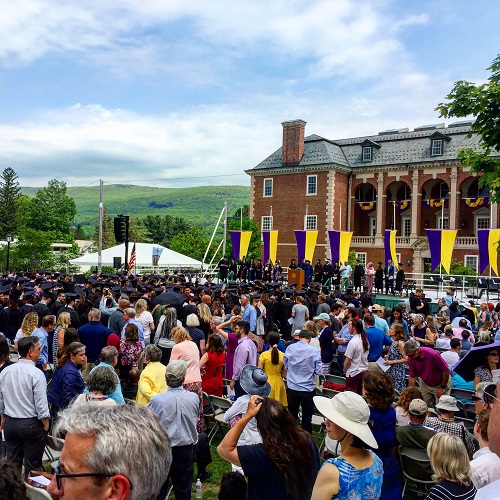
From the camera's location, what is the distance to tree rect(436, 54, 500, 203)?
9.14 meters

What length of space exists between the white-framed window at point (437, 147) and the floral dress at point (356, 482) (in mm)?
42648

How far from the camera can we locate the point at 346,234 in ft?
91.2

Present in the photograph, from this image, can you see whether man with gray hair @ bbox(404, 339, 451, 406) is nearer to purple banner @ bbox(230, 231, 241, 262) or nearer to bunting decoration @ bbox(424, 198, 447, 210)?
purple banner @ bbox(230, 231, 241, 262)

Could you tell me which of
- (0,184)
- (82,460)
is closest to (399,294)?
(82,460)

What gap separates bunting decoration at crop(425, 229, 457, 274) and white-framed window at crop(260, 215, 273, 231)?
2485 centimetres

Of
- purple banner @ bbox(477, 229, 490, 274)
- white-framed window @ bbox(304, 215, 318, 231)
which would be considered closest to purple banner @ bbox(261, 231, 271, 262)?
purple banner @ bbox(477, 229, 490, 274)

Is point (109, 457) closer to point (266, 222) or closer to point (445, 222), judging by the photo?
point (445, 222)

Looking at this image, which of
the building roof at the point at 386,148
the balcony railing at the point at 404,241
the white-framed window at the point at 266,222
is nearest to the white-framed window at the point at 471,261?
the balcony railing at the point at 404,241

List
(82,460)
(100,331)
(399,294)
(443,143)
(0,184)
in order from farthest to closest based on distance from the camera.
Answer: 1. (0,184)
2. (443,143)
3. (399,294)
4. (100,331)
5. (82,460)

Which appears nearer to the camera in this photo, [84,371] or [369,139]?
[84,371]

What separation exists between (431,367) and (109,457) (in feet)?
21.1

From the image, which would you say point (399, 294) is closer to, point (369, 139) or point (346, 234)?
point (346, 234)

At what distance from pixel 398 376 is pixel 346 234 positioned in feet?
64.5

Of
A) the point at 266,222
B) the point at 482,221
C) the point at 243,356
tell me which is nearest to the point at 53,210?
the point at 266,222
